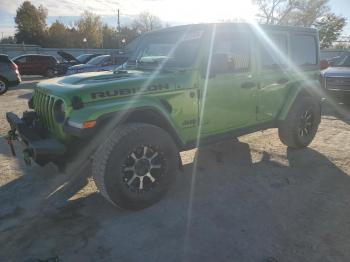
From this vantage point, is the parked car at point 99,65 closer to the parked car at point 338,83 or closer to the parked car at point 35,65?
the parked car at point 35,65

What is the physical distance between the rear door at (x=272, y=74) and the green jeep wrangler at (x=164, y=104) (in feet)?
0.05

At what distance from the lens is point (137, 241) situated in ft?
9.75

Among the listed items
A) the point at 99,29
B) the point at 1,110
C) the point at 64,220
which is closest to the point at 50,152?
the point at 64,220

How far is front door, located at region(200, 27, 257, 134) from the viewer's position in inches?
155

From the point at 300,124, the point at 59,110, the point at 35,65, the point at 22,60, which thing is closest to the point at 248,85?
the point at 300,124

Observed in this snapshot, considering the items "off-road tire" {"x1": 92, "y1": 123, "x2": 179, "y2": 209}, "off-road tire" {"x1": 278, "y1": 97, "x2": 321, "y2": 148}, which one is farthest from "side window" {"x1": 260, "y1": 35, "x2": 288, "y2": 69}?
"off-road tire" {"x1": 92, "y1": 123, "x2": 179, "y2": 209}

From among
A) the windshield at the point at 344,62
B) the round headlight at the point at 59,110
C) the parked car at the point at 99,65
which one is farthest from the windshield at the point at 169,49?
the parked car at the point at 99,65

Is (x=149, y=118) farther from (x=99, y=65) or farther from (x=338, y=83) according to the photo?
(x=99, y=65)

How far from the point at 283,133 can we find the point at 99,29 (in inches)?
2646

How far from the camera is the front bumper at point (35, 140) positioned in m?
3.12

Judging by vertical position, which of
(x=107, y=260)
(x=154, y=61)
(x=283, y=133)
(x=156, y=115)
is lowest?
(x=107, y=260)

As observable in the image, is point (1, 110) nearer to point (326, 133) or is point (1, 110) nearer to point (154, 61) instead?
point (154, 61)

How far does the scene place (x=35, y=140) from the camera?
11.1 ft

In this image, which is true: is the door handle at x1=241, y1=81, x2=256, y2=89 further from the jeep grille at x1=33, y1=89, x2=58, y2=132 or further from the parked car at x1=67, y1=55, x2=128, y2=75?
the parked car at x1=67, y1=55, x2=128, y2=75
